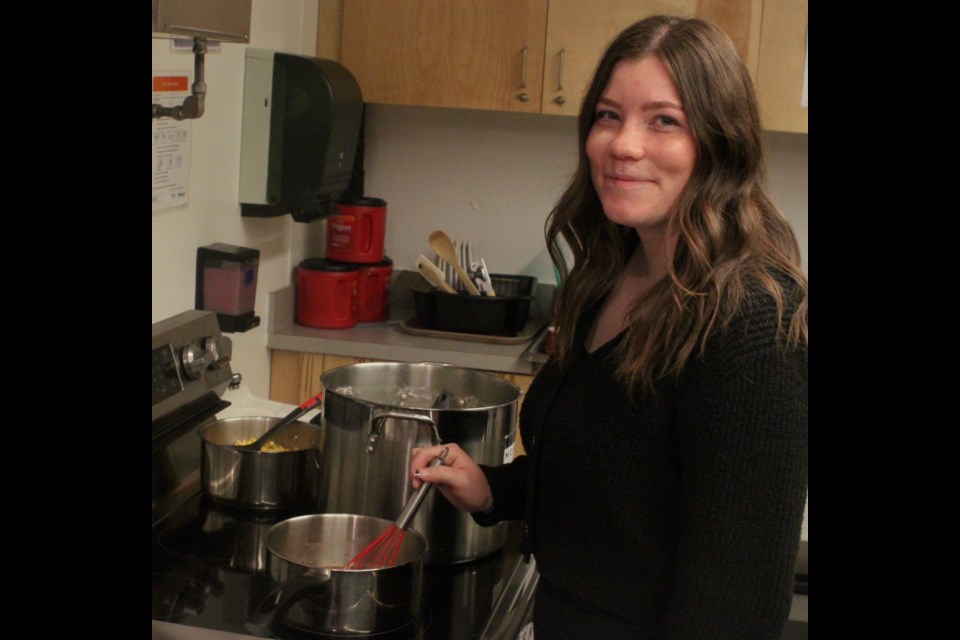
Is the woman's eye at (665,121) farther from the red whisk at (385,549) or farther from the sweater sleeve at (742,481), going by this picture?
the red whisk at (385,549)

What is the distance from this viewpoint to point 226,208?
93.0 inches

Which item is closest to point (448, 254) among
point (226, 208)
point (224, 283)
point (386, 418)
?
point (226, 208)

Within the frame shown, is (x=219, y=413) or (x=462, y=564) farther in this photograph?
(x=219, y=413)

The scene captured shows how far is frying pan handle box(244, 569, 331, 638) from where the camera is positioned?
1.14 m

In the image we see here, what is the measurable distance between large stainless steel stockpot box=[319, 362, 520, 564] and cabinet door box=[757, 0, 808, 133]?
150cm

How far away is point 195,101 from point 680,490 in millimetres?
1052

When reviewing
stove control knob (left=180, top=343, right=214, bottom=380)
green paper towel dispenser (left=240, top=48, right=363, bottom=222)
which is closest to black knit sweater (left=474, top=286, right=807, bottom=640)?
stove control knob (left=180, top=343, right=214, bottom=380)

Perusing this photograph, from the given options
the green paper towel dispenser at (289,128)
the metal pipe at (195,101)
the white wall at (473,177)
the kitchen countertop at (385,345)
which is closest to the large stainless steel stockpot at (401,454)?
the metal pipe at (195,101)

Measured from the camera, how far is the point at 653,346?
41.8 inches

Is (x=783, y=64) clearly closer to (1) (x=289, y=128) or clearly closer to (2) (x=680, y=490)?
(1) (x=289, y=128)

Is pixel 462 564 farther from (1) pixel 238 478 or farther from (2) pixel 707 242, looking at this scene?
(2) pixel 707 242

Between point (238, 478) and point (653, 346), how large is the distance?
704 millimetres

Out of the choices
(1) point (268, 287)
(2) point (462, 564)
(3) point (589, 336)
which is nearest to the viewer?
(3) point (589, 336)
